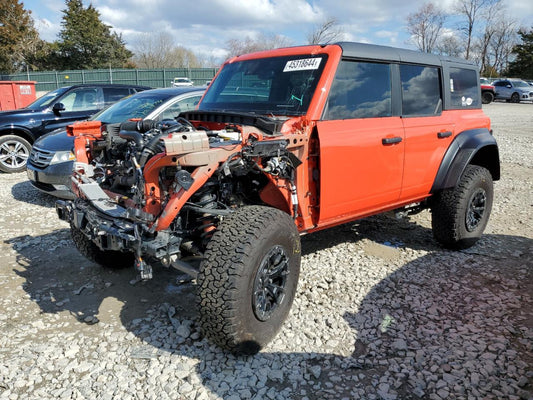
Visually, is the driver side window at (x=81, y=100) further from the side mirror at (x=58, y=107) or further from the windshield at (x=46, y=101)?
the side mirror at (x=58, y=107)

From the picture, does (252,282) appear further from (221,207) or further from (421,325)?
(421,325)

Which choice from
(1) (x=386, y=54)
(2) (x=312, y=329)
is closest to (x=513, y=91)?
(1) (x=386, y=54)

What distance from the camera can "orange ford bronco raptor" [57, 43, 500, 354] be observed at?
8.96 ft

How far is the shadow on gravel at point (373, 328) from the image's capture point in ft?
8.86

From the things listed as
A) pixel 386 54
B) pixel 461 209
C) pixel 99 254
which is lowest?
pixel 99 254

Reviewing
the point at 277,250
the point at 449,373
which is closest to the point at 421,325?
the point at 449,373

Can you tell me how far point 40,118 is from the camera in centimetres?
860

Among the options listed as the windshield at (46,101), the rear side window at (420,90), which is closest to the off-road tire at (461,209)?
the rear side window at (420,90)

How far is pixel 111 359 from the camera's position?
2945 mm

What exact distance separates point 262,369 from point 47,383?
1.34m

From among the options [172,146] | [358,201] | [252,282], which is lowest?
[252,282]

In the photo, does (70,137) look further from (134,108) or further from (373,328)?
(373,328)

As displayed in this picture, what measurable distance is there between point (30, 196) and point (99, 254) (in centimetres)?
386

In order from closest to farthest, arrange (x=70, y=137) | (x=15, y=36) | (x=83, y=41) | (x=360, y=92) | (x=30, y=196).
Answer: (x=360, y=92)
(x=70, y=137)
(x=30, y=196)
(x=15, y=36)
(x=83, y=41)
